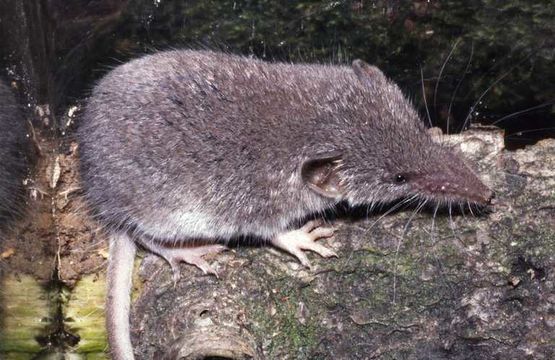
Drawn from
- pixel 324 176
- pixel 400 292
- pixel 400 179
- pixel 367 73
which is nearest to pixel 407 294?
pixel 400 292

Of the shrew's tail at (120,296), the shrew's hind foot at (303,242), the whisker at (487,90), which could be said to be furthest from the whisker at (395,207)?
the shrew's tail at (120,296)

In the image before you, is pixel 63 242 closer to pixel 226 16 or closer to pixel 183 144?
pixel 183 144

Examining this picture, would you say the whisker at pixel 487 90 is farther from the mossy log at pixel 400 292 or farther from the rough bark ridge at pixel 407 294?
the rough bark ridge at pixel 407 294

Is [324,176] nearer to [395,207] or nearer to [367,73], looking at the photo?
[395,207]

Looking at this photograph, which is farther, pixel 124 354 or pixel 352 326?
pixel 124 354

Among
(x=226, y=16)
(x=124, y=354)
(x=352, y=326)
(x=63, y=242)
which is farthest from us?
(x=226, y=16)

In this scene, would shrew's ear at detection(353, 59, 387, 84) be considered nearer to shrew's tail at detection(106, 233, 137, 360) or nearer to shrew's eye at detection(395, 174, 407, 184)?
shrew's eye at detection(395, 174, 407, 184)

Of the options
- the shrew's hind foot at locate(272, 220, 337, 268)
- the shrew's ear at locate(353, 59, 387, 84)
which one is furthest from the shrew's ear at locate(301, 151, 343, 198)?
the shrew's ear at locate(353, 59, 387, 84)

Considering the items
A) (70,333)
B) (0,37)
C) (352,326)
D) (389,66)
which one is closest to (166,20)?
(0,37)
